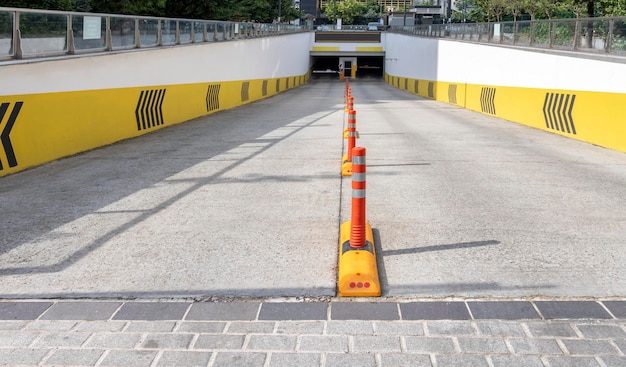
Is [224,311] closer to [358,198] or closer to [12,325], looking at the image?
[12,325]

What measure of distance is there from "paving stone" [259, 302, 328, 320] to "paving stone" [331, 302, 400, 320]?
0.10 meters

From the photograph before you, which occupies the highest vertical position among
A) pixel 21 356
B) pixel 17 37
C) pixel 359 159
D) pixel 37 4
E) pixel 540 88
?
pixel 37 4

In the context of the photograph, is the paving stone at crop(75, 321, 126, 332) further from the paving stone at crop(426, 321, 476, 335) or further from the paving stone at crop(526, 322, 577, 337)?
the paving stone at crop(526, 322, 577, 337)

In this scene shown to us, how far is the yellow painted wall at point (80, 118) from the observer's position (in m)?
10.6

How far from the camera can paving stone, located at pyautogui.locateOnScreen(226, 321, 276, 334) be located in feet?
15.0

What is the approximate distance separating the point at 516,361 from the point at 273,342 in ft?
5.34

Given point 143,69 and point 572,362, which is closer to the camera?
point 572,362

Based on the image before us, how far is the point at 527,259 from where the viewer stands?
6.13 metres

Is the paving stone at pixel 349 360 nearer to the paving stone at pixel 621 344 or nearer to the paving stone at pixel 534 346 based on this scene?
the paving stone at pixel 534 346

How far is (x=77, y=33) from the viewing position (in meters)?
13.3

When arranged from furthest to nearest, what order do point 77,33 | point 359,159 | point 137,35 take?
point 137,35
point 77,33
point 359,159

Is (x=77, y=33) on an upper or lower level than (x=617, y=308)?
upper

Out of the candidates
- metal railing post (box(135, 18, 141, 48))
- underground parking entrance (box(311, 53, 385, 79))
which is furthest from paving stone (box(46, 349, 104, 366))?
underground parking entrance (box(311, 53, 385, 79))

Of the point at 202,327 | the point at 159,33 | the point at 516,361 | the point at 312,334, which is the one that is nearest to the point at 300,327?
the point at 312,334
